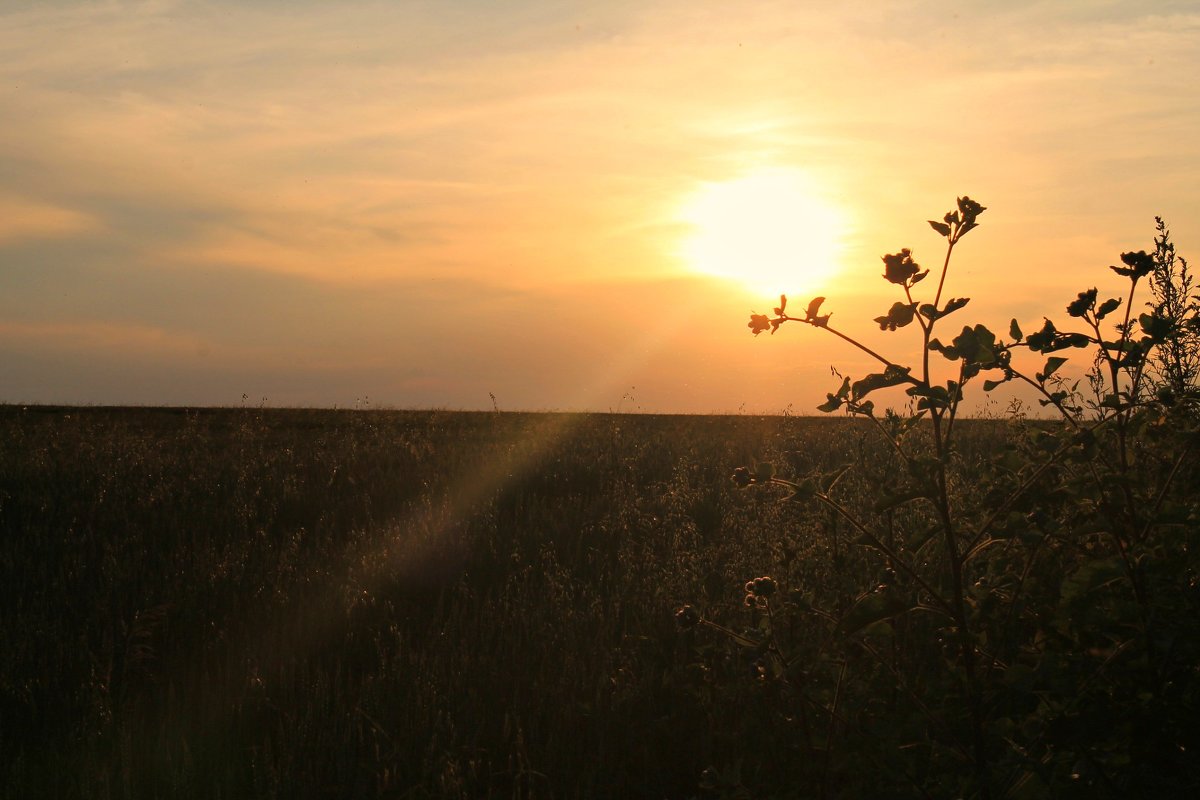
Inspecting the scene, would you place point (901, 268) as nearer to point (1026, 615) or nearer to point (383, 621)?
point (1026, 615)

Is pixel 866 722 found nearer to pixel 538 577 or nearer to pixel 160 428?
pixel 538 577

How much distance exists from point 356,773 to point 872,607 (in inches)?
82.6

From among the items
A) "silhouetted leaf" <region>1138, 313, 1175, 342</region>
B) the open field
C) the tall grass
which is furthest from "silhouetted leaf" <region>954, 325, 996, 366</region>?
the tall grass

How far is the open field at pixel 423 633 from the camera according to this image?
3.46 m

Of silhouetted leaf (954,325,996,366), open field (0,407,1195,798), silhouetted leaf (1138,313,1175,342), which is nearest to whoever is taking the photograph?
silhouetted leaf (954,325,996,366)

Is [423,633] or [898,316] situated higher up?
[898,316]

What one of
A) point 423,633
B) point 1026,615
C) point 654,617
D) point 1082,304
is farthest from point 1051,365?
point 423,633

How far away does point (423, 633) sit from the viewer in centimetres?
478

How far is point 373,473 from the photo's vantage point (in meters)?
8.12

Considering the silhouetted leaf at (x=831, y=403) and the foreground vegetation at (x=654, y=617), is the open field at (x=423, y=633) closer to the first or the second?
the foreground vegetation at (x=654, y=617)

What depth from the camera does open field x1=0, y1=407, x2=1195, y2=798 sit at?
346 centimetres

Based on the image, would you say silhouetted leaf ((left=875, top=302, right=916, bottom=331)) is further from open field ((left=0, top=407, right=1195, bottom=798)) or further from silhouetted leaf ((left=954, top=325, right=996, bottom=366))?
open field ((left=0, top=407, right=1195, bottom=798))

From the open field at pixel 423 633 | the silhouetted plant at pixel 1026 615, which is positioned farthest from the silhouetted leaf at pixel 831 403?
the open field at pixel 423 633

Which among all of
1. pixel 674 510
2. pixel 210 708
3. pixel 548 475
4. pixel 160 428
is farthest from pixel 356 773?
pixel 160 428
